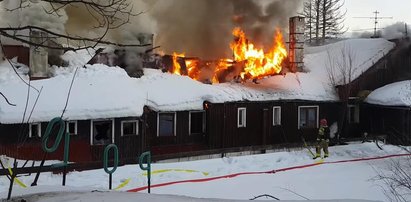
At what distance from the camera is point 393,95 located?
2183 cm

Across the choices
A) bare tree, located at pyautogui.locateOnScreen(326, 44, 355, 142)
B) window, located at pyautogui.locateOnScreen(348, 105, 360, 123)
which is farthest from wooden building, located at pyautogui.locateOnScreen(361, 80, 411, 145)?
bare tree, located at pyautogui.locateOnScreen(326, 44, 355, 142)

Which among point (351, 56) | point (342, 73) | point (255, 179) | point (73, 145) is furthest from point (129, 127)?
point (351, 56)

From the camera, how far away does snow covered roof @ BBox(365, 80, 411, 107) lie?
21250 mm

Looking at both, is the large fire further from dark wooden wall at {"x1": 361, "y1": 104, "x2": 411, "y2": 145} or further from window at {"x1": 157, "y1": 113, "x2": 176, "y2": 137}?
dark wooden wall at {"x1": 361, "y1": 104, "x2": 411, "y2": 145}

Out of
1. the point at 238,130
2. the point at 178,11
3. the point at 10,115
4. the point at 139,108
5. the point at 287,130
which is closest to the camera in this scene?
the point at 10,115


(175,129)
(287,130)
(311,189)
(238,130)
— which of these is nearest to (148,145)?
(175,129)

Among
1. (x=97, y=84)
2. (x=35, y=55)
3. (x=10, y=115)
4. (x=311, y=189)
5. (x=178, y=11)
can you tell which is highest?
(x=178, y=11)

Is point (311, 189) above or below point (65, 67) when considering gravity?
below

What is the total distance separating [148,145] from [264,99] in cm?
574

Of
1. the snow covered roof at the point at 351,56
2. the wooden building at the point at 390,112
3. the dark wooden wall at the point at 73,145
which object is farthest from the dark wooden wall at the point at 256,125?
the dark wooden wall at the point at 73,145

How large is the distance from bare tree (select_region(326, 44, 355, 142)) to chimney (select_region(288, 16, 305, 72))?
1629 mm

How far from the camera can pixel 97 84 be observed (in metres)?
17.5

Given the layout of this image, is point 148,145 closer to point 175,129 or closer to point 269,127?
point 175,129

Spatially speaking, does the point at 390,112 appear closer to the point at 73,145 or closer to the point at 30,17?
the point at 73,145
